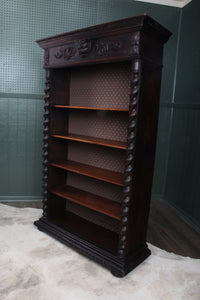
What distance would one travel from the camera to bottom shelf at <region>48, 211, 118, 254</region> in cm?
245

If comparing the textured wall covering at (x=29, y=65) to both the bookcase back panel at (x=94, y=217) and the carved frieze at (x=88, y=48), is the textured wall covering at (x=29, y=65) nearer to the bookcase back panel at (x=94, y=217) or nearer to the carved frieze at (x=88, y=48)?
the bookcase back panel at (x=94, y=217)

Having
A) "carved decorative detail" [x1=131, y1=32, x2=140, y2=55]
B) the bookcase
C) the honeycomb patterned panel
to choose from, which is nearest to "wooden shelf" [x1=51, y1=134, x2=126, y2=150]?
the bookcase

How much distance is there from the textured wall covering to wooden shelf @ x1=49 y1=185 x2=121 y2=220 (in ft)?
3.32

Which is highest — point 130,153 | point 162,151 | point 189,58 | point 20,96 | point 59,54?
point 189,58

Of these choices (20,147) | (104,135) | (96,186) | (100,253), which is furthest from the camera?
(20,147)

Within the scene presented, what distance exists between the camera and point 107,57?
2.09m

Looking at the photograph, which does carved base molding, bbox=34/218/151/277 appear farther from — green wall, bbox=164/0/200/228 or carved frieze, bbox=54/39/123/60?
carved frieze, bbox=54/39/123/60

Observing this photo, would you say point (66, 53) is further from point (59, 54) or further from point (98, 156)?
point (98, 156)

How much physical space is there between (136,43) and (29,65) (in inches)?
81.7

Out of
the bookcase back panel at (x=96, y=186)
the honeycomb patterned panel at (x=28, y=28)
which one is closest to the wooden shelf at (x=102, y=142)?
the bookcase back panel at (x=96, y=186)

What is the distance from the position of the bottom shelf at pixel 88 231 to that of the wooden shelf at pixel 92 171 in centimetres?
64

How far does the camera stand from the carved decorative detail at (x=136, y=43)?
6.22ft

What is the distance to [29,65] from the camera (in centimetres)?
349

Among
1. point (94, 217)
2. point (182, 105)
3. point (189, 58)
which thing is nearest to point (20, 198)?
point (94, 217)
